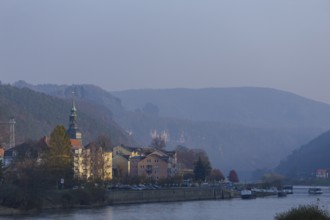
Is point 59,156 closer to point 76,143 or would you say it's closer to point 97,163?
point 97,163

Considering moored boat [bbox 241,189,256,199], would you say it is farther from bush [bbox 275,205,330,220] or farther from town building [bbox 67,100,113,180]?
bush [bbox 275,205,330,220]

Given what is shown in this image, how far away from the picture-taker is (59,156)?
87.6 meters

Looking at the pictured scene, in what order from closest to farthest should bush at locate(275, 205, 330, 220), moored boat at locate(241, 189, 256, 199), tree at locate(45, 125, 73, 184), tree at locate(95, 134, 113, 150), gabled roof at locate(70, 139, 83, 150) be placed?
1. bush at locate(275, 205, 330, 220)
2. tree at locate(45, 125, 73, 184)
3. gabled roof at locate(70, 139, 83, 150)
4. moored boat at locate(241, 189, 256, 199)
5. tree at locate(95, 134, 113, 150)

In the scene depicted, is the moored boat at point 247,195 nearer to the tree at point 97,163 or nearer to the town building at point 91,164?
the town building at point 91,164

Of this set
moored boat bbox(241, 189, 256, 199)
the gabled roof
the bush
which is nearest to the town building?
the gabled roof

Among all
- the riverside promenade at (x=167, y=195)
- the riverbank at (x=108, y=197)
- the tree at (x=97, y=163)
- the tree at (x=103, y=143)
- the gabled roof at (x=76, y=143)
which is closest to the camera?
the riverbank at (x=108, y=197)

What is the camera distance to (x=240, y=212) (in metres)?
75.9

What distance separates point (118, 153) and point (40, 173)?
162 feet

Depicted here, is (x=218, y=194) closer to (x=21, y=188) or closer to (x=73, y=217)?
(x=21, y=188)

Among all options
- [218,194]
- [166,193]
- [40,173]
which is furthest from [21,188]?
[218,194]

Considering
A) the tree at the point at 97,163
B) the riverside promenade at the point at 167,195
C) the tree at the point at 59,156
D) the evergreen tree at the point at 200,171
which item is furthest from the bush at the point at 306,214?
the evergreen tree at the point at 200,171

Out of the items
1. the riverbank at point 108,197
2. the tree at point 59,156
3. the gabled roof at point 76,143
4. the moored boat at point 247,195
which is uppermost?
the gabled roof at point 76,143

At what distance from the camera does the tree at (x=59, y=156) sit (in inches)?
3391

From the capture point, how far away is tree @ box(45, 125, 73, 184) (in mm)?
86125
